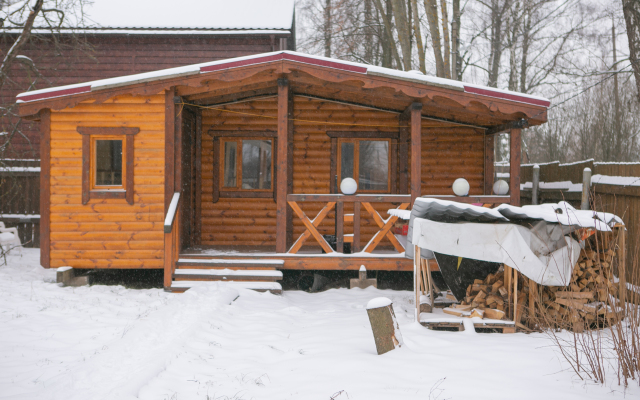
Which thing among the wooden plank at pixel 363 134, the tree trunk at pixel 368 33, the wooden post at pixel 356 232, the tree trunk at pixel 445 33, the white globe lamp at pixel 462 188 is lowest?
the wooden post at pixel 356 232

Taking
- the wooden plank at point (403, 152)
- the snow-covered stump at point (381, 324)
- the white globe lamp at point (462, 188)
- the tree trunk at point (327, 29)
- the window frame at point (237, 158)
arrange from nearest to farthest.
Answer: the snow-covered stump at point (381, 324) < the white globe lamp at point (462, 188) < the wooden plank at point (403, 152) < the window frame at point (237, 158) < the tree trunk at point (327, 29)

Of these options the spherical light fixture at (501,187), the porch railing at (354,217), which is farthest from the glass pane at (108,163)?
the spherical light fixture at (501,187)

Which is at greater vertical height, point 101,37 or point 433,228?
point 101,37

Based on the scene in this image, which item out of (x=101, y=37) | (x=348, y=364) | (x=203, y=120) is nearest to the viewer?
(x=348, y=364)

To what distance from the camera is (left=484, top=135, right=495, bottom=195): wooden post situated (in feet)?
32.3

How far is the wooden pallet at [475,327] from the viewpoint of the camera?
5.30 meters

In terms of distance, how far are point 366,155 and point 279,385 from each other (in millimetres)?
6669

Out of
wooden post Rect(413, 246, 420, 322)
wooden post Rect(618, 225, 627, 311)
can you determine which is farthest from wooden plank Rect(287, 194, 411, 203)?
wooden post Rect(618, 225, 627, 311)

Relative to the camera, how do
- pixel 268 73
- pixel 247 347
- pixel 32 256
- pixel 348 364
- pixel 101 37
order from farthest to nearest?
pixel 101 37, pixel 32 256, pixel 268 73, pixel 247 347, pixel 348 364

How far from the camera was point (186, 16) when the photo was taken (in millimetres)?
13656

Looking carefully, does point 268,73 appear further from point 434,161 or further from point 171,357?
point 171,357

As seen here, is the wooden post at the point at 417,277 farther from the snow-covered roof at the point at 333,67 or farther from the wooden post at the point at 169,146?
the wooden post at the point at 169,146

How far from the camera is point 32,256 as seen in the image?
35.8 feet

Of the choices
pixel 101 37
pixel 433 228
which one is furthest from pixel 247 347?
pixel 101 37
